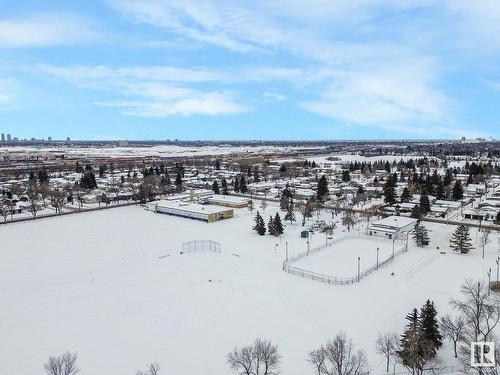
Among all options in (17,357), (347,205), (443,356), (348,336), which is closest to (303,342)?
(348,336)

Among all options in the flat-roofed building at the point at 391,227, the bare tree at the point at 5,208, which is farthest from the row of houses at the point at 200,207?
the flat-roofed building at the point at 391,227

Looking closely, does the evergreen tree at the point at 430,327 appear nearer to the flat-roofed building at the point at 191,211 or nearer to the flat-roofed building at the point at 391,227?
the flat-roofed building at the point at 391,227

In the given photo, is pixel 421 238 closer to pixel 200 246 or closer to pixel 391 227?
pixel 391 227

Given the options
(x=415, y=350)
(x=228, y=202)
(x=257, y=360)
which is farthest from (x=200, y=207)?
(x=415, y=350)

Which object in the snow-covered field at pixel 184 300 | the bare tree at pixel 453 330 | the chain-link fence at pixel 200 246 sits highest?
the bare tree at pixel 453 330

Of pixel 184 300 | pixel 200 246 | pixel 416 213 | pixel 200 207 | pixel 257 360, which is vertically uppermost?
pixel 416 213

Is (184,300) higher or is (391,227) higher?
(391,227)
